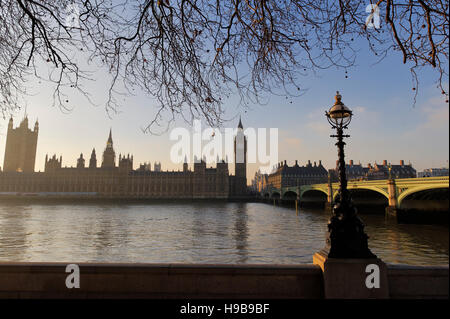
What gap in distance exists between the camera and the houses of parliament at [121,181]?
101562 millimetres

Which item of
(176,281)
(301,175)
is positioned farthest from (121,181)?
(176,281)

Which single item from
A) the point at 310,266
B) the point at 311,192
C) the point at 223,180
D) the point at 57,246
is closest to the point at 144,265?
the point at 310,266

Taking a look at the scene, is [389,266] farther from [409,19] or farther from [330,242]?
[409,19]

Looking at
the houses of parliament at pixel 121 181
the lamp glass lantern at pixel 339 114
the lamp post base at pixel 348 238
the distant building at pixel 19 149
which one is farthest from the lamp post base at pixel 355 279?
the distant building at pixel 19 149

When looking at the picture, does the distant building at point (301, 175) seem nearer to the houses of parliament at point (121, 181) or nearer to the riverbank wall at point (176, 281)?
the houses of parliament at point (121, 181)

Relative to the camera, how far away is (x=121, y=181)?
4141 inches

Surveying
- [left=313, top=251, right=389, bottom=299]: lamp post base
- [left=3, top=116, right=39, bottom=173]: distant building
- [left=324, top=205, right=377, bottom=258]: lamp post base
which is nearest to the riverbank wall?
[left=313, top=251, right=389, bottom=299]: lamp post base

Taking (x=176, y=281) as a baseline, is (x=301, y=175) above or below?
above

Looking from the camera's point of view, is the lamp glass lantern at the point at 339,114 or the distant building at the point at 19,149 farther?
the distant building at the point at 19,149

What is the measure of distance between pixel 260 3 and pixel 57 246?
1662 centimetres

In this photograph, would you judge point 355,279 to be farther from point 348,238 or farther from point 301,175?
point 301,175

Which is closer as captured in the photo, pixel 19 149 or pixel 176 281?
pixel 176 281

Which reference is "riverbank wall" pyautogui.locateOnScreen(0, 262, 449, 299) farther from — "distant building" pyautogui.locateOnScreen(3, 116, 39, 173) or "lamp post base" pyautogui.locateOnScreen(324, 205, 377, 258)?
"distant building" pyautogui.locateOnScreen(3, 116, 39, 173)
